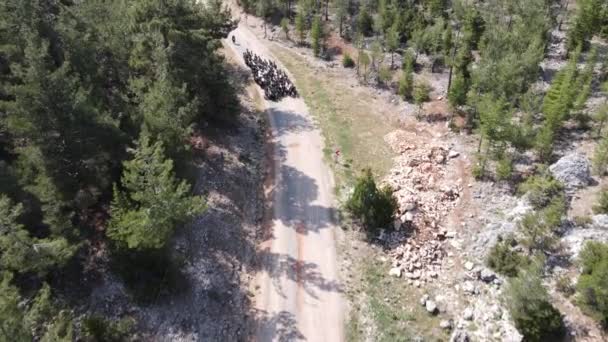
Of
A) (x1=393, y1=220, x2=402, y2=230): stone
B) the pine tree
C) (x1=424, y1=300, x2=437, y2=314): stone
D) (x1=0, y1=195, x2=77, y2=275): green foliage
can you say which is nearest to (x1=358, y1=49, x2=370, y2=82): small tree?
the pine tree

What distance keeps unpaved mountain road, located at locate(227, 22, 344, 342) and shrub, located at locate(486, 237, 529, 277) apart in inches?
383

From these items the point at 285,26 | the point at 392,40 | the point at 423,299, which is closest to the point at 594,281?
the point at 423,299

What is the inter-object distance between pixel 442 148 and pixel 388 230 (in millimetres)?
11739

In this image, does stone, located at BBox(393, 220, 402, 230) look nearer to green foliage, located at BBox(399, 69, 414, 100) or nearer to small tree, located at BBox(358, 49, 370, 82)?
green foliage, located at BBox(399, 69, 414, 100)

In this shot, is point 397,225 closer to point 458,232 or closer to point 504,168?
point 458,232

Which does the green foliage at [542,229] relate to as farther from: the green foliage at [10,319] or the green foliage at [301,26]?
the green foliage at [301,26]

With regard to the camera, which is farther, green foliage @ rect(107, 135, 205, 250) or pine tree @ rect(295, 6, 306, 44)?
pine tree @ rect(295, 6, 306, 44)

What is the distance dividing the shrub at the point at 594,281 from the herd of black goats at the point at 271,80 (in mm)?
33799

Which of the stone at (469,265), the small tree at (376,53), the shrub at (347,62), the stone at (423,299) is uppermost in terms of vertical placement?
the small tree at (376,53)

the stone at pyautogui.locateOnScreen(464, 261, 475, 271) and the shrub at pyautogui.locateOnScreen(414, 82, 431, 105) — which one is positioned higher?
the shrub at pyautogui.locateOnScreen(414, 82, 431, 105)

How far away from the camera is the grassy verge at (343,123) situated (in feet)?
129

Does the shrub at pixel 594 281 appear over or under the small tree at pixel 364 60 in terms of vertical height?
under

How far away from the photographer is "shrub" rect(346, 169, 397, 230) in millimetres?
31141

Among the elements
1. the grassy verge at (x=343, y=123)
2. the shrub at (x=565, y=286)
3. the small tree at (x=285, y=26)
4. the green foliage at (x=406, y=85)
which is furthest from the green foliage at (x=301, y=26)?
the shrub at (x=565, y=286)
